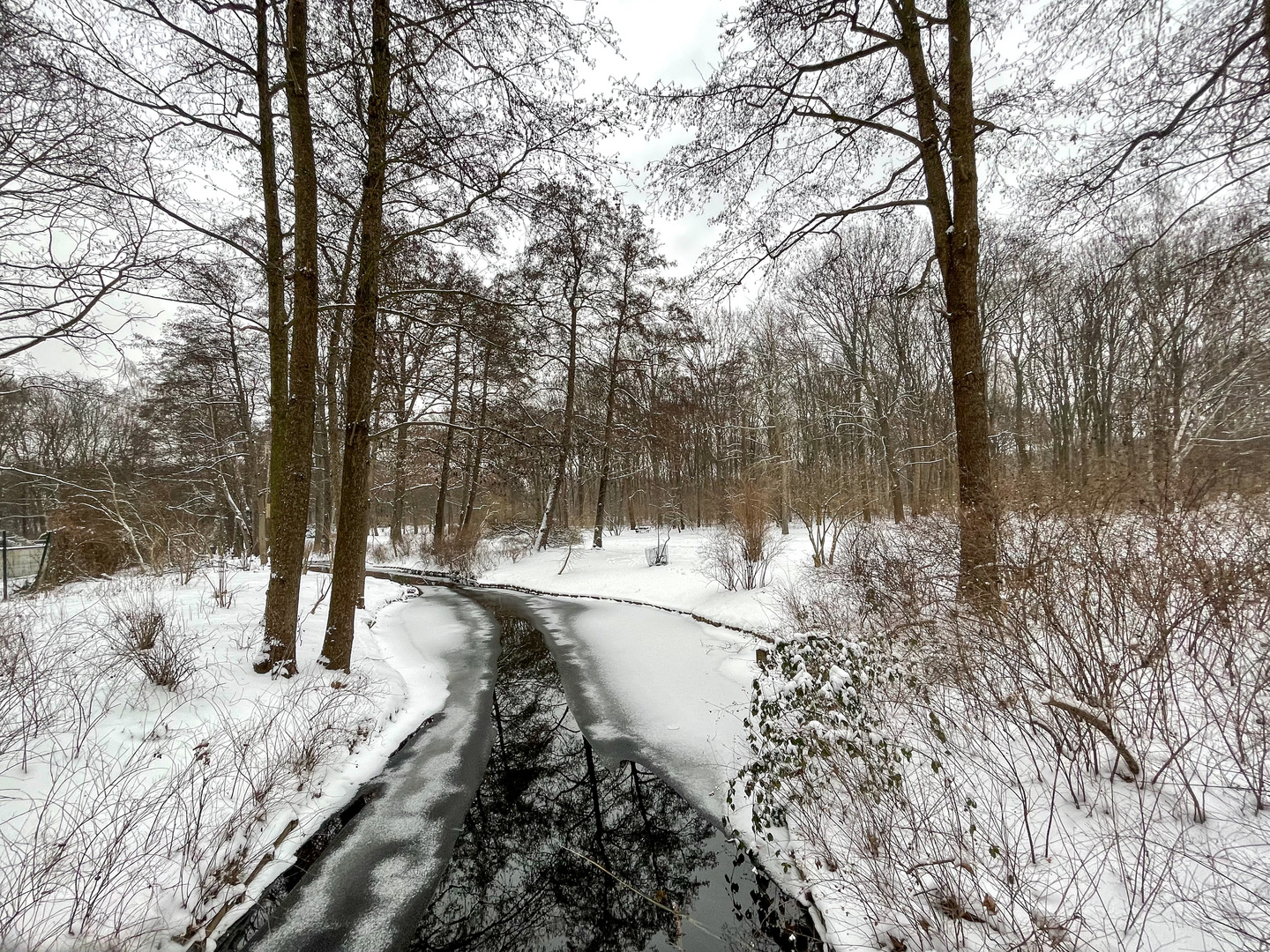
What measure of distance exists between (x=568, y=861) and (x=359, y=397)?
17.8 feet

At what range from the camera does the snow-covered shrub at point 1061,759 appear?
6.66ft

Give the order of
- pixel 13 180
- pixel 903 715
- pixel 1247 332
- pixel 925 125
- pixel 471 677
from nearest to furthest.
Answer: pixel 903 715
pixel 13 180
pixel 925 125
pixel 471 677
pixel 1247 332

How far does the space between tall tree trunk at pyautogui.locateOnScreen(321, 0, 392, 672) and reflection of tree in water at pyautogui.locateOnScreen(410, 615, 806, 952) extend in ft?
8.62

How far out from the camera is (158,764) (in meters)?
Answer: 3.56

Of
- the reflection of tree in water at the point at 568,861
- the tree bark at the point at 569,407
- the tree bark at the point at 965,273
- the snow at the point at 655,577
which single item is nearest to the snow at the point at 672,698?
the reflection of tree in water at the point at 568,861

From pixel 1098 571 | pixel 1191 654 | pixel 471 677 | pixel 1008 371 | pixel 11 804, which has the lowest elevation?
pixel 471 677

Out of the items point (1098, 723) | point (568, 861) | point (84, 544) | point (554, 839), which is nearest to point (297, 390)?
point (554, 839)

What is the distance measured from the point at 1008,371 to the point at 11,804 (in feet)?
99.9

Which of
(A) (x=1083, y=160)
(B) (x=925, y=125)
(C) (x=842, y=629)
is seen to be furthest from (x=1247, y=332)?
(C) (x=842, y=629)

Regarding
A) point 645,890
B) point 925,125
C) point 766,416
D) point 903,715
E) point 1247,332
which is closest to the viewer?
point 645,890

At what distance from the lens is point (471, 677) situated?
7305 mm

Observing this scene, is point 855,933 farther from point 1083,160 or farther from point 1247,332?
point 1247,332

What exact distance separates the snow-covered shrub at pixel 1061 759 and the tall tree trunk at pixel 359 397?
16.5 ft

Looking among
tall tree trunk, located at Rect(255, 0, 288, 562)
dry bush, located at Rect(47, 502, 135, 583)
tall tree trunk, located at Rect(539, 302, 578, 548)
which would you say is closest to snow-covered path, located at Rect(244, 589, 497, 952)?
tall tree trunk, located at Rect(255, 0, 288, 562)
